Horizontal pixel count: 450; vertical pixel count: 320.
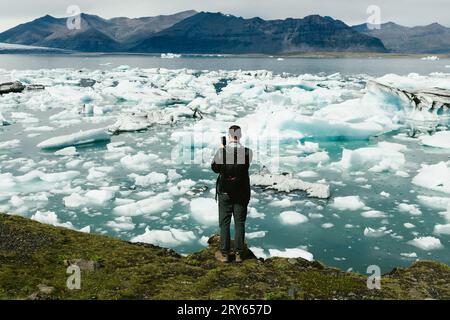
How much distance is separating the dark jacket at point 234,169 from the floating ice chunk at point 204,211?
5.98 metres

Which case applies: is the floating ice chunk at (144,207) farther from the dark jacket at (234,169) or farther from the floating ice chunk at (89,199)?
the dark jacket at (234,169)

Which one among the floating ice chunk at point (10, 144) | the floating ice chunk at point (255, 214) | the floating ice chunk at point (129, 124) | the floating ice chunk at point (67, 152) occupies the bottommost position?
the floating ice chunk at point (255, 214)

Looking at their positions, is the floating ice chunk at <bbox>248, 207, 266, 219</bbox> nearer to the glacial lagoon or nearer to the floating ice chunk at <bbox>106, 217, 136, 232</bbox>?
the glacial lagoon

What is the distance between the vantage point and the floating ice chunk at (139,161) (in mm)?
18438

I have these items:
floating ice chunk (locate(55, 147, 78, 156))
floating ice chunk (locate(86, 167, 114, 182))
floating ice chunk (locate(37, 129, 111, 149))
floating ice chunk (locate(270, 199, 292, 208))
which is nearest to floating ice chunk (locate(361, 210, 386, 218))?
floating ice chunk (locate(270, 199, 292, 208))

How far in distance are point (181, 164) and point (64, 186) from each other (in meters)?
5.23

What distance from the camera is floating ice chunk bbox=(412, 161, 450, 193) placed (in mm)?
15125

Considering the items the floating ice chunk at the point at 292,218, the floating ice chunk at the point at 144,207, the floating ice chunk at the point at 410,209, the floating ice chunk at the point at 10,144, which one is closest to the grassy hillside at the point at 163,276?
the floating ice chunk at the point at 292,218

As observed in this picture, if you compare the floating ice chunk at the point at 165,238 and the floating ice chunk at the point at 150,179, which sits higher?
the floating ice chunk at the point at 150,179

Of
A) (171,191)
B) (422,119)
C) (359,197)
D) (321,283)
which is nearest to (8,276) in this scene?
(321,283)

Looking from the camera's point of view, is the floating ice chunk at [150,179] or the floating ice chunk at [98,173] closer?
the floating ice chunk at [150,179]

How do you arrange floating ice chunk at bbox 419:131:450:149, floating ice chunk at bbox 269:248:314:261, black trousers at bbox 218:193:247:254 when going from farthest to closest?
floating ice chunk at bbox 419:131:450:149, floating ice chunk at bbox 269:248:314:261, black trousers at bbox 218:193:247:254

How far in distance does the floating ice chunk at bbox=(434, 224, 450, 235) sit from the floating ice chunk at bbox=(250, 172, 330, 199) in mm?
3568

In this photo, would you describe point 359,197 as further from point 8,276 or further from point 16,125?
point 16,125
